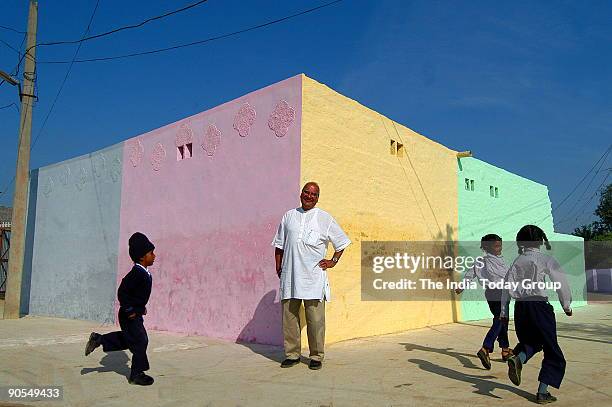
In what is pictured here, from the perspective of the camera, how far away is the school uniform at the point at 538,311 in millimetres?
3762

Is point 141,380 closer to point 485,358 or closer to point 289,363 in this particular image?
point 289,363

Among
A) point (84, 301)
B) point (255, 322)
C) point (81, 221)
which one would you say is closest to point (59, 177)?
point (81, 221)

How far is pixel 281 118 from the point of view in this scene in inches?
265

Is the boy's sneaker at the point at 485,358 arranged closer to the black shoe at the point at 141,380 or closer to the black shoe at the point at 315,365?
the black shoe at the point at 315,365

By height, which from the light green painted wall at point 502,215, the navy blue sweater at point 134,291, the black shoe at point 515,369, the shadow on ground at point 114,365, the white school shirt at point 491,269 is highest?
the light green painted wall at point 502,215

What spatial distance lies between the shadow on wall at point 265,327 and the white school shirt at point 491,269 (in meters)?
2.37

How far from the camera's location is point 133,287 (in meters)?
4.37

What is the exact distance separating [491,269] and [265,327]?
2.85 metres

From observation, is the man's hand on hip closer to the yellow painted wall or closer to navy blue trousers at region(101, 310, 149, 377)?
the yellow painted wall

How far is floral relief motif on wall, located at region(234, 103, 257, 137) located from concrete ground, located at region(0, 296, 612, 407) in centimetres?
298

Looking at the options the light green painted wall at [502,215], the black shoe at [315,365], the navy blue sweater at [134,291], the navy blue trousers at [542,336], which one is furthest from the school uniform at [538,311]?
the light green painted wall at [502,215]

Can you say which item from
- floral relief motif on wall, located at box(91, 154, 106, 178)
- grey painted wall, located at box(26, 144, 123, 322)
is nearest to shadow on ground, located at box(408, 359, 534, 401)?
grey painted wall, located at box(26, 144, 123, 322)

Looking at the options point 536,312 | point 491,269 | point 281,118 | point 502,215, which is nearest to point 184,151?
point 281,118

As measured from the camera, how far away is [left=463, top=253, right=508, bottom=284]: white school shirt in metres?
5.74
